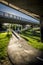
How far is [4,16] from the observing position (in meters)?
18.8

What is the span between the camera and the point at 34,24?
35094 millimetres

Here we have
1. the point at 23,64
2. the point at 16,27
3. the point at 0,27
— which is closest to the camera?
the point at 23,64

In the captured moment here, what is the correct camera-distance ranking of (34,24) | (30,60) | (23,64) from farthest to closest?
(34,24), (30,60), (23,64)

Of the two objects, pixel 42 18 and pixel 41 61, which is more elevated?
pixel 42 18

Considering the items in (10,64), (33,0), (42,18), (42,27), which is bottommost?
(10,64)

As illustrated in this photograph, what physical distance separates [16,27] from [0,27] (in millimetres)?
4076

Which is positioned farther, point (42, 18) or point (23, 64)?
point (42, 18)

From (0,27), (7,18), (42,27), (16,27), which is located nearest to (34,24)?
(16,27)

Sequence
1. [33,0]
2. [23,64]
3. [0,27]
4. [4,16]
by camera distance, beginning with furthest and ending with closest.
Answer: [0,27], [4,16], [33,0], [23,64]

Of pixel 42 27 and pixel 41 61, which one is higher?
pixel 42 27

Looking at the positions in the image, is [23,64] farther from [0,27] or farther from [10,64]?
[0,27]

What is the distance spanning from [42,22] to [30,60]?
9250 mm

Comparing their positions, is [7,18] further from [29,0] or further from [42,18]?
[29,0]

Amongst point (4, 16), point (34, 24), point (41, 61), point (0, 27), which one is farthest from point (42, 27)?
point (34, 24)
